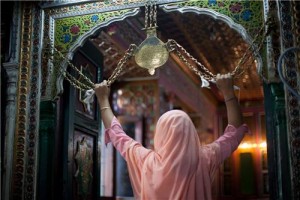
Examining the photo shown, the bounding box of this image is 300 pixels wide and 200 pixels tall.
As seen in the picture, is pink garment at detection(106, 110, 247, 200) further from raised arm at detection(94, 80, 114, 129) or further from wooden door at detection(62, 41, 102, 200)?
wooden door at detection(62, 41, 102, 200)

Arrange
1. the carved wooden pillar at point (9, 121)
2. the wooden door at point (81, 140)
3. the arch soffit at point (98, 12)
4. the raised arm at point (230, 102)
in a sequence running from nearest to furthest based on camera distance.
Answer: the raised arm at point (230, 102), the arch soffit at point (98, 12), the carved wooden pillar at point (9, 121), the wooden door at point (81, 140)

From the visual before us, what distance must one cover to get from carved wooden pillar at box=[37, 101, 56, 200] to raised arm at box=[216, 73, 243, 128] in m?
1.52

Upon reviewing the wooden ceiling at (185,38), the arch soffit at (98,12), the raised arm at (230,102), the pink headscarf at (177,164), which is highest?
the wooden ceiling at (185,38)

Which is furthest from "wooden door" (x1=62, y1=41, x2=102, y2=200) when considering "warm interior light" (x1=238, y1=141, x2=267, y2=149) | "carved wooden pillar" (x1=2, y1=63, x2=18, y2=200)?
"warm interior light" (x1=238, y1=141, x2=267, y2=149)

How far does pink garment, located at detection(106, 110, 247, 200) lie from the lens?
2.36 meters

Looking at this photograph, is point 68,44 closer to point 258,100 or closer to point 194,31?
point 194,31

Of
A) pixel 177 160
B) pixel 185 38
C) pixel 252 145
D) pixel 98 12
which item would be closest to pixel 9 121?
pixel 98 12

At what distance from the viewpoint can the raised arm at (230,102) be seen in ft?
8.57

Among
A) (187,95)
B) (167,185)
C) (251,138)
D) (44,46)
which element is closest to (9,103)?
(44,46)

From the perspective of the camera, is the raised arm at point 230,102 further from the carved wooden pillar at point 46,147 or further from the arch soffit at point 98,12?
the carved wooden pillar at point 46,147

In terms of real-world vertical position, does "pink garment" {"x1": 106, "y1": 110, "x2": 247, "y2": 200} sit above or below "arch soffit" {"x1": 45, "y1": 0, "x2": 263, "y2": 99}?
below

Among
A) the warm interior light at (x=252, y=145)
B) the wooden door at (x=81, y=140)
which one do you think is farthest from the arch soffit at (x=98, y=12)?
the warm interior light at (x=252, y=145)

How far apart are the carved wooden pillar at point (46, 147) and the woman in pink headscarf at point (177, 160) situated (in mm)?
1161

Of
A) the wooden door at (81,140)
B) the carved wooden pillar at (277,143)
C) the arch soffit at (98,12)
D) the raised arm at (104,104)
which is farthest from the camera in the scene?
the wooden door at (81,140)
